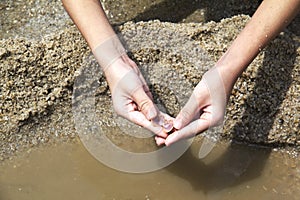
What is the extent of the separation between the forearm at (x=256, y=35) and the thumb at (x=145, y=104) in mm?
179

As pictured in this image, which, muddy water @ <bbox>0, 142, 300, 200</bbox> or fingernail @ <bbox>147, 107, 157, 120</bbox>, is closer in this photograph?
fingernail @ <bbox>147, 107, 157, 120</bbox>

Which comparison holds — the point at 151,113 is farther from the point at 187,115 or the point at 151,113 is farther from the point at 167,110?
the point at 167,110

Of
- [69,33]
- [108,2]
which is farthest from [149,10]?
[69,33]

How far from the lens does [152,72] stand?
1607 millimetres

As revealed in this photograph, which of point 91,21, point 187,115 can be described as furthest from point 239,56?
point 91,21

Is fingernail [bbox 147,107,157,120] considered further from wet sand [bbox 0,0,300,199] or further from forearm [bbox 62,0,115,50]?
wet sand [bbox 0,0,300,199]

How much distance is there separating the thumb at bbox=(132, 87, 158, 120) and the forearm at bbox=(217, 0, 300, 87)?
18 cm

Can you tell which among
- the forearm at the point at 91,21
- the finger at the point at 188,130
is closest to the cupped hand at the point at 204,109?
the finger at the point at 188,130

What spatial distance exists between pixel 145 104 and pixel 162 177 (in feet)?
1.15

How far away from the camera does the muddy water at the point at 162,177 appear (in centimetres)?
148

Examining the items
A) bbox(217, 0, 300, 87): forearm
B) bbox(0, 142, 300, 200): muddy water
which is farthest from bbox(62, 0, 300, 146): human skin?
bbox(0, 142, 300, 200): muddy water

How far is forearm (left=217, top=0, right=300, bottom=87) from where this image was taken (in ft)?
4.14

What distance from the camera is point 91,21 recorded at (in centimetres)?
130

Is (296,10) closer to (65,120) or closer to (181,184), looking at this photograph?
(181,184)
